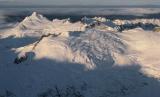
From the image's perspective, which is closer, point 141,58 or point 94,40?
point 141,58

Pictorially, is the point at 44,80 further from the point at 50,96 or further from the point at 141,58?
the point at 141,58

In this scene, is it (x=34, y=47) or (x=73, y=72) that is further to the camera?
(x=34, y=47)

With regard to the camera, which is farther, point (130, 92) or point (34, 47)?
point (34, 47)

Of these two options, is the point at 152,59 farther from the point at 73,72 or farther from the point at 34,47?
the point at 34,47

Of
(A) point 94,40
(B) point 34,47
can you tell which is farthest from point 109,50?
(B) point 34,47

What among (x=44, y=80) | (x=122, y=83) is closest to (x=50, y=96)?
(x=44, y=80)

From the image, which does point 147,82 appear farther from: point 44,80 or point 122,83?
point 44,80
